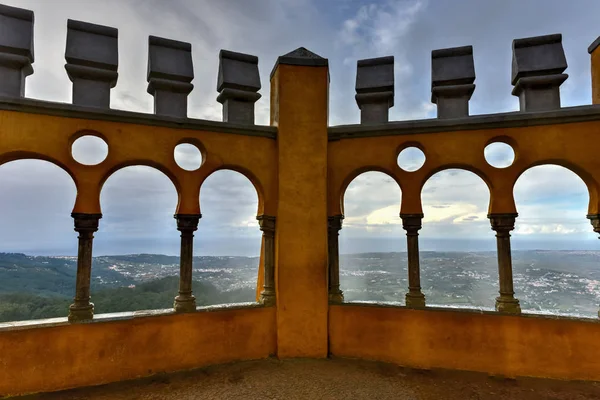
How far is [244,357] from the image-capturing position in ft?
14.0

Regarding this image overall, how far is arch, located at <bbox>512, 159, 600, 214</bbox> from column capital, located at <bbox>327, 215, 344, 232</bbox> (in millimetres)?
2092

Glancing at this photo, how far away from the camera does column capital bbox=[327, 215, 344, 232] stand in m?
4.55

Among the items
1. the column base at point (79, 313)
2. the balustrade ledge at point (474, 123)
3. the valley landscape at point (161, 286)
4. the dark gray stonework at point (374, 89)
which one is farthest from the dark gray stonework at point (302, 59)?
the valley landscape at point (161, 286)

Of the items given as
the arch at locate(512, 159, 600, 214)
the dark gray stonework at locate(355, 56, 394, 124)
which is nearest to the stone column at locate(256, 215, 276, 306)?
the dark gray stonework at locate(355, 56, 394, 124)

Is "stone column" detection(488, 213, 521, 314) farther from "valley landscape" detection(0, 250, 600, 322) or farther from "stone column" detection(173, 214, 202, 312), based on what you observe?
"valley landscape" detection(0, 250, 600, 322)

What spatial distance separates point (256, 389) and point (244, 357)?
2.59 ft

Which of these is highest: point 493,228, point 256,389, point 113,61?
point 113,61

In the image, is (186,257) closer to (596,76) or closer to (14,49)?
(14,49)

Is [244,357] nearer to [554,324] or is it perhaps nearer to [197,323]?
[197,323]

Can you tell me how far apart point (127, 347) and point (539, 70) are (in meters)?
5.68

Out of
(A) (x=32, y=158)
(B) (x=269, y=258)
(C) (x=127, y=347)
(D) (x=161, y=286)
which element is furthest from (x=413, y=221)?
(D) (x=161, y=286)

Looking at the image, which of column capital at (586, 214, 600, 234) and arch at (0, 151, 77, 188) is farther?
column capital at (586, 214, 600, 234)

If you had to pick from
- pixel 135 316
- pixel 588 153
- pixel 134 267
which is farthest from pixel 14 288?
pixel 588 153

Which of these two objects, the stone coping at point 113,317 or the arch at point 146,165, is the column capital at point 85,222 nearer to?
the arch at point 146,165
